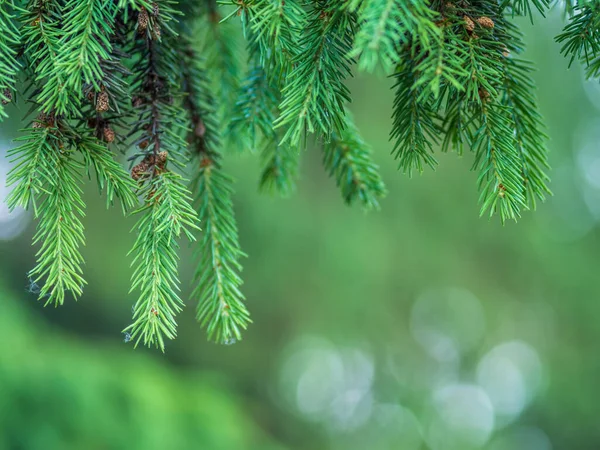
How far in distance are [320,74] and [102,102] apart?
0.62 feet

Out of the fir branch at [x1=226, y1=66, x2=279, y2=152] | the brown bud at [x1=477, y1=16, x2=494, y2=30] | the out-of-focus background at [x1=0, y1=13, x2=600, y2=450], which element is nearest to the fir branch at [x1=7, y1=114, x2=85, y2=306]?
the fir branch at [x1=226, y1=66, x2=279, y2=152]

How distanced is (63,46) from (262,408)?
3171 millimetres

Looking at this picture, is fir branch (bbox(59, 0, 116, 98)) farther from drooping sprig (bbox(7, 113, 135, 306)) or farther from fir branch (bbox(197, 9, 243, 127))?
fir branch (bbox(197, 9, 243, 127))

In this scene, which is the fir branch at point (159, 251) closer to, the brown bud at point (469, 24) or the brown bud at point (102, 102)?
the brown bud at point (102, 102)

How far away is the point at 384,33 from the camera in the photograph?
0.30m

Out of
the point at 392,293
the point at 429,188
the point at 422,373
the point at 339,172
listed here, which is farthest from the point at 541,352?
the point at 339,172

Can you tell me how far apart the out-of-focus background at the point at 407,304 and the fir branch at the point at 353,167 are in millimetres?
1848

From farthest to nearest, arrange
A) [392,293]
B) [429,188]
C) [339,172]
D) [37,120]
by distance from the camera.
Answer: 1. [392,293]
2. [429,188]
3. [339,172]
4. [37,120]

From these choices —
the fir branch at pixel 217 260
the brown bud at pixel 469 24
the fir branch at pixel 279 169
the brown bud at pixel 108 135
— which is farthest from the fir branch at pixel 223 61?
the brown bud at pixel 469 24

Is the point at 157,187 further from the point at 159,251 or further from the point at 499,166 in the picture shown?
the point at 499,166

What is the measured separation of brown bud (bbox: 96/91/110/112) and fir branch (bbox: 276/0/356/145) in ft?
0.49

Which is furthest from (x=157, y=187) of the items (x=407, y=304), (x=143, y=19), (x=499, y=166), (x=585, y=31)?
(x=407, y=304)

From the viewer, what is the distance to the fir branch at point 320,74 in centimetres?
39

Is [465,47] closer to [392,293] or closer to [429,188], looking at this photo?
[429,188]
